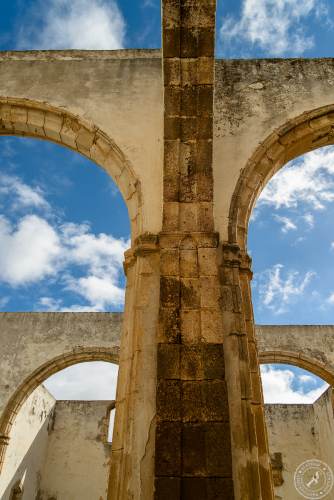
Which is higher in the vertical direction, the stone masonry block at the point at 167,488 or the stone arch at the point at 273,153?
the stone arch at the point at 273,153

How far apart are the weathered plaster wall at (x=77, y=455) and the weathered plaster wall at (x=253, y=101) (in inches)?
413

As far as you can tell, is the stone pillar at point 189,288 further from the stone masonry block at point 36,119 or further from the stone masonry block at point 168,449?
the stone masonry block at point 36,119

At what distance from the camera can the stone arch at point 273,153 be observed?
369 cm

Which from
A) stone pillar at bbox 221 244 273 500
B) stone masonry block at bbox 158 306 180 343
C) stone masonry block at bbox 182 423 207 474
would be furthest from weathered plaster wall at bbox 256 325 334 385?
stone masonry block at bbox 182 423 207 474

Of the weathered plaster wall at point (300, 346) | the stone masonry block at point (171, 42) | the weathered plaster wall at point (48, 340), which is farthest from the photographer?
the weathered plaster wall at point (48, 340)

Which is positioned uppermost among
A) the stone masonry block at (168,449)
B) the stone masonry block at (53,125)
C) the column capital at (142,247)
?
the stone masonry block at (53,125)

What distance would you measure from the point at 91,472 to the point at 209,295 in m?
10.8

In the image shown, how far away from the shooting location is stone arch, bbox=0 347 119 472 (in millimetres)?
8375

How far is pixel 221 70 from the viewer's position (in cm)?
462

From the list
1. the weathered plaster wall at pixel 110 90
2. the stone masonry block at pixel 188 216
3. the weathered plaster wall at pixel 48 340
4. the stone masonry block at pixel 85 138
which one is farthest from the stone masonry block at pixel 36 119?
the weathered plaster wall at pixel 48 340

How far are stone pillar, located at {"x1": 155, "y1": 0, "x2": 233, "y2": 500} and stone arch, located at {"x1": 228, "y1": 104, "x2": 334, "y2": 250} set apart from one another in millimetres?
479

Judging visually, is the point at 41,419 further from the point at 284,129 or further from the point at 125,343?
the point at 284,129

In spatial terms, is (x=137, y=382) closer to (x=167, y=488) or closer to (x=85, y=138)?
(x=167, y=488)

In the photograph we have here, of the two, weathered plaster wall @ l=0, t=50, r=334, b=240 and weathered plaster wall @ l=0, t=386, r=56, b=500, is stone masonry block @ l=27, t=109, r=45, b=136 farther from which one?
weathered plaster wall @ l=0, t=386, r=56, b=500
